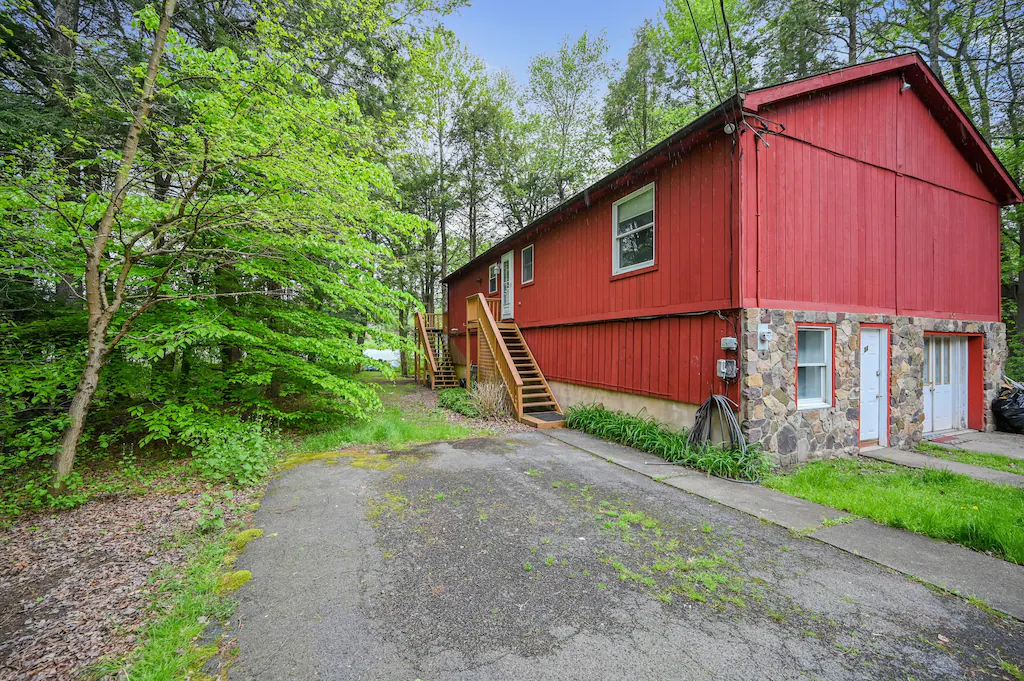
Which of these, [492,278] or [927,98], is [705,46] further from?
[492,278]

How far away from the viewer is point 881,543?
316cm

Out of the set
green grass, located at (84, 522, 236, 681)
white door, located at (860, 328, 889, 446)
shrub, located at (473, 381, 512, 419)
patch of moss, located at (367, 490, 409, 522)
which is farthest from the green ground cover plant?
white door, located at (860, 328, 889, 446)

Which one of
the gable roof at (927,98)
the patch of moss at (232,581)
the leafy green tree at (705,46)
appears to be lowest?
the patch of moss at (232,581)

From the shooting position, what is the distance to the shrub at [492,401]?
8.58 metres

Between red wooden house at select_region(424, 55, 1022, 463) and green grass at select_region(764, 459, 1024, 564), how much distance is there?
57cm

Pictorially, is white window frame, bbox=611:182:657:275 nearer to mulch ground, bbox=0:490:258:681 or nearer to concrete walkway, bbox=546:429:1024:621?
concrete walkway, bbox=546:429:1024:621

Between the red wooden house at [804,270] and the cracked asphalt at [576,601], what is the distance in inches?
98.1

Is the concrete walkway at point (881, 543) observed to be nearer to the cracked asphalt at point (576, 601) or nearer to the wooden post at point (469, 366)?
the cracked asphalt at point (576, 601)

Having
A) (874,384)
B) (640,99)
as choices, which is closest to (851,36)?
(640,99)

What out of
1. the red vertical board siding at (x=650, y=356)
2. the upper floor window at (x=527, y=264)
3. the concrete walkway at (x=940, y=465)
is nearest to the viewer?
the concrete walkway at (x=940, y=465)

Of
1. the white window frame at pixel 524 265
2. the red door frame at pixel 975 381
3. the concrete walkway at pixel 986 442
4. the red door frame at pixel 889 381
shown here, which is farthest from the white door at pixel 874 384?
the white window frame at pixel 524 265

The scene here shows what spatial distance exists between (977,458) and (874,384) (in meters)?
1.47

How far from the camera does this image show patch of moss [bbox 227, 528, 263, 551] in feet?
9.90

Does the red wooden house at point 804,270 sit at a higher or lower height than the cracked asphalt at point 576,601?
higher
